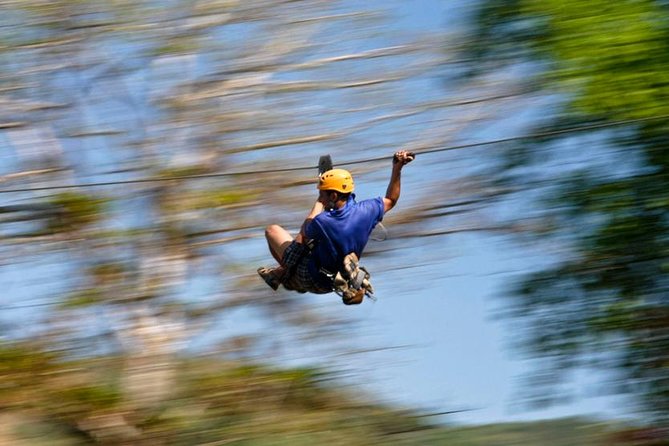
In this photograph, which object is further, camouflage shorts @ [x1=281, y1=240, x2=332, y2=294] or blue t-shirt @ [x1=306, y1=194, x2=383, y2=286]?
camouflage shorts @ [x1=281, y1=240, x2=332, y2=294]

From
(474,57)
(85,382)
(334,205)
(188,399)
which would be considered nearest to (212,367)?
(188,399)

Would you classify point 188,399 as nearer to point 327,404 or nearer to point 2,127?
point 327,404

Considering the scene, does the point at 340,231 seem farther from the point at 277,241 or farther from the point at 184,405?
the point at 184,405

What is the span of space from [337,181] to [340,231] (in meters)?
Answer: 0.38

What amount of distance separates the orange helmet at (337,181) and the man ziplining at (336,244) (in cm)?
6

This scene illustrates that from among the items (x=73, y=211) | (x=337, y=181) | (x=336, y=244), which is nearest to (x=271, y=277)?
(x=336, y=244)

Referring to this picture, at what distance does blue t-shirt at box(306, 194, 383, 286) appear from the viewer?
21.9 ft

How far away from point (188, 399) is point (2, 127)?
290 centimetres

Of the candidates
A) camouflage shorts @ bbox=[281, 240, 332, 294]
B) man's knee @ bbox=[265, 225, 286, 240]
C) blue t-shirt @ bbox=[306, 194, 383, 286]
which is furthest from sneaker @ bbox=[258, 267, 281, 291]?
blue t-shirt @ bbox=[306, 194, 383, 286]

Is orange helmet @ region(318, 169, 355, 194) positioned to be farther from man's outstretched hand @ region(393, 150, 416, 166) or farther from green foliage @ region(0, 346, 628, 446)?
green foliage @ region(0, 346, 628, 446)

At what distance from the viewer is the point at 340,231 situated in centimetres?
667

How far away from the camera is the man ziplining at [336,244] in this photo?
21.9 feet

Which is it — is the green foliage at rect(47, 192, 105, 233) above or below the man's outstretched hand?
below

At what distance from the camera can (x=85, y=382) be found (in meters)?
10.5
